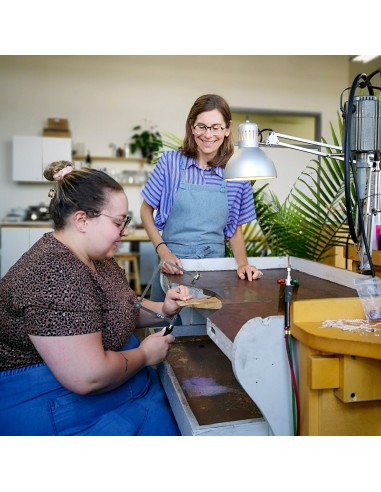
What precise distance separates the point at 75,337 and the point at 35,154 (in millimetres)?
5589

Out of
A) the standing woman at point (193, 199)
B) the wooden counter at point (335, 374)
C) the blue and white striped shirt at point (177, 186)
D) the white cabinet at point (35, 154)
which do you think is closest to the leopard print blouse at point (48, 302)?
the wooden counter at point (335, 374)

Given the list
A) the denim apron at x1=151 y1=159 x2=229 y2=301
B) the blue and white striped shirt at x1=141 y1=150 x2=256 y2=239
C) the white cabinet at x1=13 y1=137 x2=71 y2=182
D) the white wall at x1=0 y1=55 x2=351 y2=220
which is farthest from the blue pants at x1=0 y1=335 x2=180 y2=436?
the white wall at x1=0 y1=55 x2=351 y2=220

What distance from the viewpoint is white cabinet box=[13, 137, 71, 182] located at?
20.0 feet

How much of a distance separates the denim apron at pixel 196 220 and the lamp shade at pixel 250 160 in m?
0.81

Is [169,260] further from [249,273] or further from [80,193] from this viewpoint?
[80,193]

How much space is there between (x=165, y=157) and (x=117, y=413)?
134cm

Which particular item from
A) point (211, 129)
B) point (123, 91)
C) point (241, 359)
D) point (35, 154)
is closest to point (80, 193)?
point (241, 359)

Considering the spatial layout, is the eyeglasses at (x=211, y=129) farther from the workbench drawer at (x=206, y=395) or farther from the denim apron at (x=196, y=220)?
the workbench drawer at (x=206, y=395)

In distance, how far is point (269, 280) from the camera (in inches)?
71.7

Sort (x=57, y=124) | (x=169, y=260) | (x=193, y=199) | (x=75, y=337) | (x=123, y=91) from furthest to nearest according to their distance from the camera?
(x=123, y=91) → (x=57, y=124) → (x=193, y=199) → (x=169, y=260) → (x=75, y=337)

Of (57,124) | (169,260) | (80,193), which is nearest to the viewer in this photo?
(80,193)

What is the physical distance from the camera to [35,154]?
6145 millimetres
